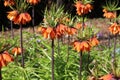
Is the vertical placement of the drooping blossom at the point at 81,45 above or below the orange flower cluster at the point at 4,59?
below

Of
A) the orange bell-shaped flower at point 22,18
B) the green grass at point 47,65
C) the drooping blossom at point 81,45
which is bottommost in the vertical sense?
the green grass at point 47,65

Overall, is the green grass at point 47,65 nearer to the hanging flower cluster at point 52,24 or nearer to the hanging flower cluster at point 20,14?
the hanging flower cluster at point 20,14

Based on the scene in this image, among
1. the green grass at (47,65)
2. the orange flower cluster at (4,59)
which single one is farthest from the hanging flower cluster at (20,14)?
the orange flower cluster at (4,59)

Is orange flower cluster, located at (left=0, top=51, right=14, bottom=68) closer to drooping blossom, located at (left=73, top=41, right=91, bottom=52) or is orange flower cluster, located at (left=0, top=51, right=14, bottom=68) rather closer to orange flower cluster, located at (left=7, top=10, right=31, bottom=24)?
drooping blossom, located at (left=73, top=41, right=91, bottom=52)

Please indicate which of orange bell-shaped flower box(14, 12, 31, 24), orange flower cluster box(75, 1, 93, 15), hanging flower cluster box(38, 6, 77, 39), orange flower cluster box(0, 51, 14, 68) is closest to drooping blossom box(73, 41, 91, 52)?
hanging flower cluster box(38, 6, 77, 39)

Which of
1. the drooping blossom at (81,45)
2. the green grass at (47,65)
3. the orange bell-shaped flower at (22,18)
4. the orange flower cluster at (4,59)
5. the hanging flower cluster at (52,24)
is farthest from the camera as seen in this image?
the green grass at (47,65)

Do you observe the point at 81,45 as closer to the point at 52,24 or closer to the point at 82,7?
the point at 52,24

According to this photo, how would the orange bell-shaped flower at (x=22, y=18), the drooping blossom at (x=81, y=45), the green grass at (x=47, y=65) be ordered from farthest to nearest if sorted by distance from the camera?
1. the green grass at (x=47, y=65)
2. the orange bell-shaped flower at (x=22, y=18)
3. the drooping blossom at (x=81, y=45)

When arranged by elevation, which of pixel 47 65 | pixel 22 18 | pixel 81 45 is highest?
pixel 22 18

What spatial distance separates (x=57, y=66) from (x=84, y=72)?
452 mm

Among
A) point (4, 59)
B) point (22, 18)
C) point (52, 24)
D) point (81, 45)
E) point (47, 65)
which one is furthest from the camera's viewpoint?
point (47, 65)

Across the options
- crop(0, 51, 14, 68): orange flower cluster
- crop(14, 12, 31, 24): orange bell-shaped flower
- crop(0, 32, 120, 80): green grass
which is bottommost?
crop(0, 32, 120, 80): green grass

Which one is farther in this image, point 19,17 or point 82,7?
point 82,7

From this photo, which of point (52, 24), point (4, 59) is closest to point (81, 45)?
point (52, 24)
